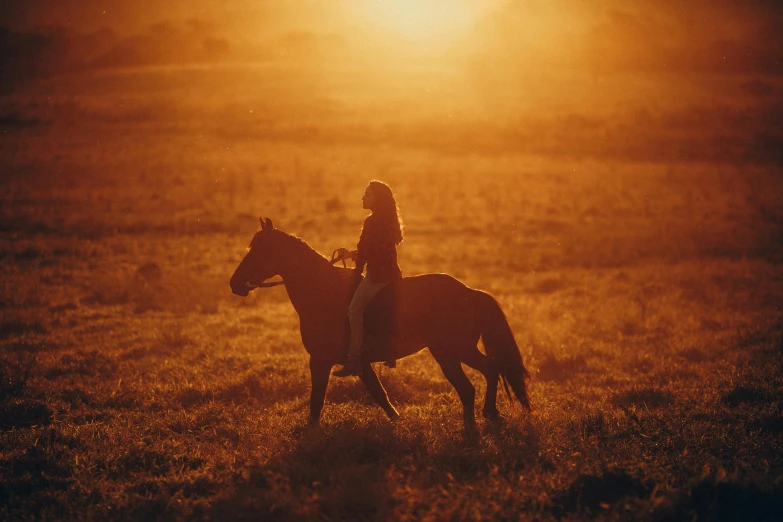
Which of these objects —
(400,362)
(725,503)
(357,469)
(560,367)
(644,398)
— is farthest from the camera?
(400,362)

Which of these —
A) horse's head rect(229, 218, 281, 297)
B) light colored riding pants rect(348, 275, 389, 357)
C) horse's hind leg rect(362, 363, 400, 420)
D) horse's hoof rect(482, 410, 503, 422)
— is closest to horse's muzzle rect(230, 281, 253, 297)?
horse's head rect(229, 218, 281, 297)

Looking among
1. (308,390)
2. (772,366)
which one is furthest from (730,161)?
(308,390)

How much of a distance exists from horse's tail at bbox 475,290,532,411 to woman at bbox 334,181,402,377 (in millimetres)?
1107

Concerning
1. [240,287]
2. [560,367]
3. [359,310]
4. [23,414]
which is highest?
[240,287]

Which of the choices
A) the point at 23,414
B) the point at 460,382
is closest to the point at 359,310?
the point at 460,382

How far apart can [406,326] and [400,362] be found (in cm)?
337

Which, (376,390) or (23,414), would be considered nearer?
(376,390)

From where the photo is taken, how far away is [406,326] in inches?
268

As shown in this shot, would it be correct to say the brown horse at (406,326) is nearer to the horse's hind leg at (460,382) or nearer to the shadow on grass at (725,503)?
the horse's hind leg at (460,382)

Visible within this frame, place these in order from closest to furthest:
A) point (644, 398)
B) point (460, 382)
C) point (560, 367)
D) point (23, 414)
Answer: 1. point (460, 382)
2. point (23, 414)
3. point (644, 398)
4. point (560, 367)

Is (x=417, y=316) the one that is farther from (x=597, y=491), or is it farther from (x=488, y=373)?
(x=597, y=491)

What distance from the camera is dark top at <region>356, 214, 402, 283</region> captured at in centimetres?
655

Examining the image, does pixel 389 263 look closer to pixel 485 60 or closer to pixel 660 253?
pixel 660 253

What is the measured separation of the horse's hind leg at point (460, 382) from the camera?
6.70 metres
